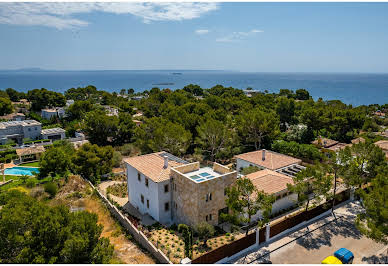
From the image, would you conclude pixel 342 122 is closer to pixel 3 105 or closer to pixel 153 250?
pixel 153 250

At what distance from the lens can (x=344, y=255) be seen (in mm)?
16203

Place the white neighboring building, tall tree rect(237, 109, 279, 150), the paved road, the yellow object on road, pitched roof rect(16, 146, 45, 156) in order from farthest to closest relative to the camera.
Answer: pitched roof rect(16, 146, 45, 156) < tall tree rect(237, 109, 279, 150) < the white neighboring building < the paved road < the yellow object on road

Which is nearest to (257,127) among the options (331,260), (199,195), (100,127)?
(199,195)

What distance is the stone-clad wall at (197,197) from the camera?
773 inches

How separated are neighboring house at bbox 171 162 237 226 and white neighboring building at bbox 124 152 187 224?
72 cm

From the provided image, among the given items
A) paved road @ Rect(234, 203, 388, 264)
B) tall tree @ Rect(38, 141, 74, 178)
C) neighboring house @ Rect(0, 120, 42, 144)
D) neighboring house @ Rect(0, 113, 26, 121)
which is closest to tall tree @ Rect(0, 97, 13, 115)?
neighboring house @ Rect(0, 113, 26, 121)

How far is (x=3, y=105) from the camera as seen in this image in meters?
62.4

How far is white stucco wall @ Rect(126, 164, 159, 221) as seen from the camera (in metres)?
22.1

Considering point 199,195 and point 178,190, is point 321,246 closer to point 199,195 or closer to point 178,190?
point 199,195

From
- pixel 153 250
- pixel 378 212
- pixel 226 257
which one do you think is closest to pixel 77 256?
pixel 153 250

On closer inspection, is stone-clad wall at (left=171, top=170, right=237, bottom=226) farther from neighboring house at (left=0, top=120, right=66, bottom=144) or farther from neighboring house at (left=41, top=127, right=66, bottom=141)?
neighboring house at (left=0, top=120, right=66, bottom=144)

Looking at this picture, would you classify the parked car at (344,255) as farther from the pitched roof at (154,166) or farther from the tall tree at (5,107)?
the tall tree at (5,107)

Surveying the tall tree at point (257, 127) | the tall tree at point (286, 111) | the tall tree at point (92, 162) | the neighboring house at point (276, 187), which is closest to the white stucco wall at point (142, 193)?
the tall tree at point (92, 162)

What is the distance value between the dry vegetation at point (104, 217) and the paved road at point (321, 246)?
7051 millimetres
